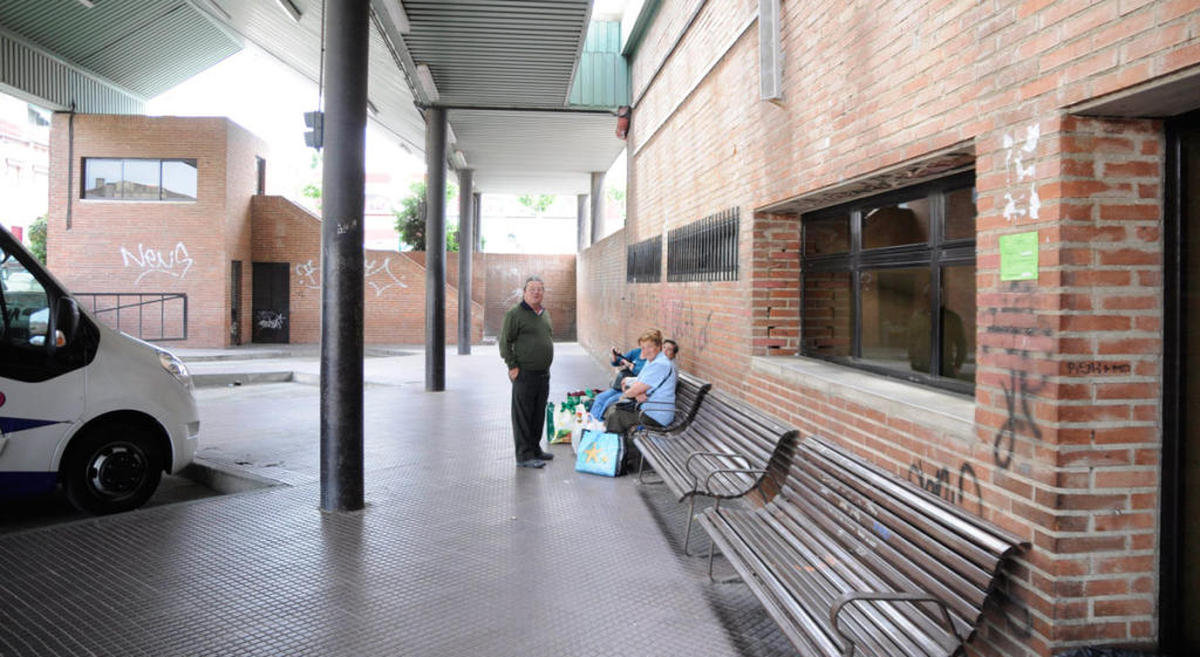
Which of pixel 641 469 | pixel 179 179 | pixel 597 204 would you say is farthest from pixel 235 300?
pixel 641 469

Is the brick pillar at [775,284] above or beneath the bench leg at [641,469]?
above

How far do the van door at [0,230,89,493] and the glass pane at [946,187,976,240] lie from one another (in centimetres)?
571

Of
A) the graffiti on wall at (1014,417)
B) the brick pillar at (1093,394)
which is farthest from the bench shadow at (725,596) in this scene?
the graffiti on wall at (1014,417)

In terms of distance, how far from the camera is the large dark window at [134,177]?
20.9 m

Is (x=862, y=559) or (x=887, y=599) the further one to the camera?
(x=862, y=559)

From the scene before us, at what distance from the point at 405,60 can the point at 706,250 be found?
6.07 meters

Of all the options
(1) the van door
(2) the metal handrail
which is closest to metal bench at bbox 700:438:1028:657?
(1) the van door

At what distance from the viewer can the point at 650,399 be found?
7137 mm

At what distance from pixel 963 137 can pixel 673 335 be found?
6.19m

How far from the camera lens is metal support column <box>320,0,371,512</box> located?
5844 mm

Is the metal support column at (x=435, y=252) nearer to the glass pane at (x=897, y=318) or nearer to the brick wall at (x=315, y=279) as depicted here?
the brick wall at (x=315, y=279)

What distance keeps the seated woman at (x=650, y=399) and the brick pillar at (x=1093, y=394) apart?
14.4ft

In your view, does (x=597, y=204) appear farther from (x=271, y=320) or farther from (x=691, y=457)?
(x=691, y=457)

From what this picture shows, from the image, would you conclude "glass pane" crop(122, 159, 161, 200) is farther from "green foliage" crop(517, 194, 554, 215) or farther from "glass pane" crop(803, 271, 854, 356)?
"green foliage" crop(517, 194, 554, 215)
